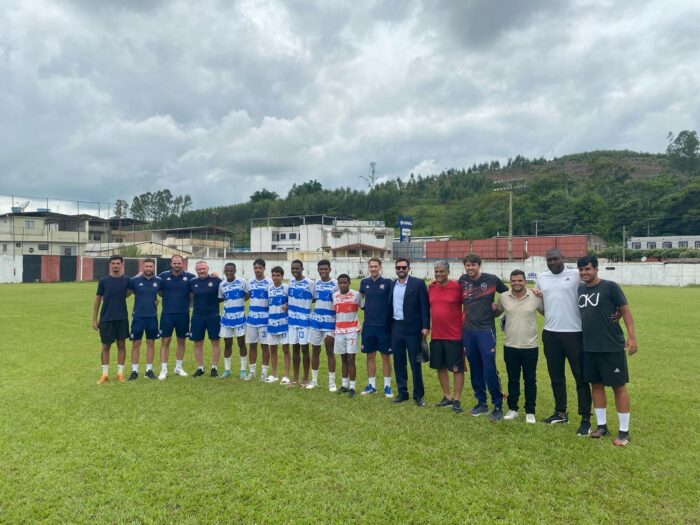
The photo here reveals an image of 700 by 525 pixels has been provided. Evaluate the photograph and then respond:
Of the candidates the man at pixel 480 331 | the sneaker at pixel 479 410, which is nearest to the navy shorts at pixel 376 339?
the man at pixel 480 331

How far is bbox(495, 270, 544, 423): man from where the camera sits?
537 centimetres

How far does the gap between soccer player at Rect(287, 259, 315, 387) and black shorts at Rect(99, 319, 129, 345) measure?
105 inches

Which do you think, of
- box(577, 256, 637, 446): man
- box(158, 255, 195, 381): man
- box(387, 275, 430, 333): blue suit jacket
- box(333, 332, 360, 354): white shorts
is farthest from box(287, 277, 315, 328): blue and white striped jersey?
box(577, 256, 637, 446): man

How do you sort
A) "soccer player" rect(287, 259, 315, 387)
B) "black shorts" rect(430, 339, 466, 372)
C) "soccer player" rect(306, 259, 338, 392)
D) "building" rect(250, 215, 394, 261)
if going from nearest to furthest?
"black shorts" rect(430, 339, 466, 372) < "soccer player" rect(306, 259, 338, 392) < "soccer player" rect(287, 259, 315, 387) < "building" rect(250, 215, 394, 261)

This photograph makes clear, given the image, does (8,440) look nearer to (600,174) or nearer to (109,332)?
(109,332)

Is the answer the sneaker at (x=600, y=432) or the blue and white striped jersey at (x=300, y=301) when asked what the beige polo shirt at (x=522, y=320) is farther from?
the blue and white striped jersey at (x=300, y=301)

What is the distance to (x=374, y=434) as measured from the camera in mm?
4898

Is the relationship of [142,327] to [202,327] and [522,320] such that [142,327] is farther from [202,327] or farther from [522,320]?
[522,320]

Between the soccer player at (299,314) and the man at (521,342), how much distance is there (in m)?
2.88

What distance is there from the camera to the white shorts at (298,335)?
22.2 feet

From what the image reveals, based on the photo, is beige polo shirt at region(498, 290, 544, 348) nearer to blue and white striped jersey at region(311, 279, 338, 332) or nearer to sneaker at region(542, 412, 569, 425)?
sneaker at region(542, 412, 569, 425)

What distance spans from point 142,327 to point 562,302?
20.5 feet

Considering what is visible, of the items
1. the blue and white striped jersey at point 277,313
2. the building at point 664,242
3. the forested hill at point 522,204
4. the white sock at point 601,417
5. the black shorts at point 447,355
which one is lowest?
the white sock at point 601,417

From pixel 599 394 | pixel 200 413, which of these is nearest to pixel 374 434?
pixel 200 413
